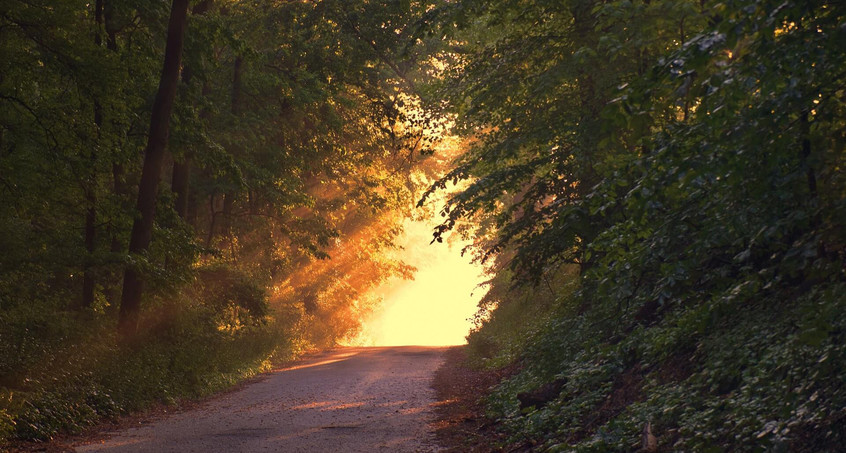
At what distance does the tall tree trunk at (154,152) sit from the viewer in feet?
49.7

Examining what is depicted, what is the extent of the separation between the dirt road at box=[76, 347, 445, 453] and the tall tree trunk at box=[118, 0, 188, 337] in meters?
2.84

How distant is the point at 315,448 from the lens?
9.58 m

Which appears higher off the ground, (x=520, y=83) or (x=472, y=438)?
(x=520, y=83)

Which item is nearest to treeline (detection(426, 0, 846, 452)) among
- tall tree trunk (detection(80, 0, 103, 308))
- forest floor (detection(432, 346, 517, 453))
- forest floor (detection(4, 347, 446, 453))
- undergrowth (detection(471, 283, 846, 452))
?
undergrowth (detection(471, 283, 846, 452))

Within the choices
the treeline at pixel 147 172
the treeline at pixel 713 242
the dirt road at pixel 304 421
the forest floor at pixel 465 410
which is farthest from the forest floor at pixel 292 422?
the treeline at pixel 713 242

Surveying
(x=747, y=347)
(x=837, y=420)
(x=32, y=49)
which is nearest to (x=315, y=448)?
(x=747, y=347)

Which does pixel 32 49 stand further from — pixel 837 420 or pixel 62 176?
pixel 837 420

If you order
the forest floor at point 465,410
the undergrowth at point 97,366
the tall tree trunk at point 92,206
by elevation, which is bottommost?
the forest floor at point 465,410

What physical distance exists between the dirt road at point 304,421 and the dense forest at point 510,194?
119cm

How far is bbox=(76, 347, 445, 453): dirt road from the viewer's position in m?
9.76

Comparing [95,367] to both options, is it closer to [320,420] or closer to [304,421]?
[304,421]

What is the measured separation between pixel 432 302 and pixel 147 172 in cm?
13691

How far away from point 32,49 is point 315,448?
10304mm

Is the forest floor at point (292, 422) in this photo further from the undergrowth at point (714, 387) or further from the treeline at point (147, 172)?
the undergrowth at point (714, 387)
